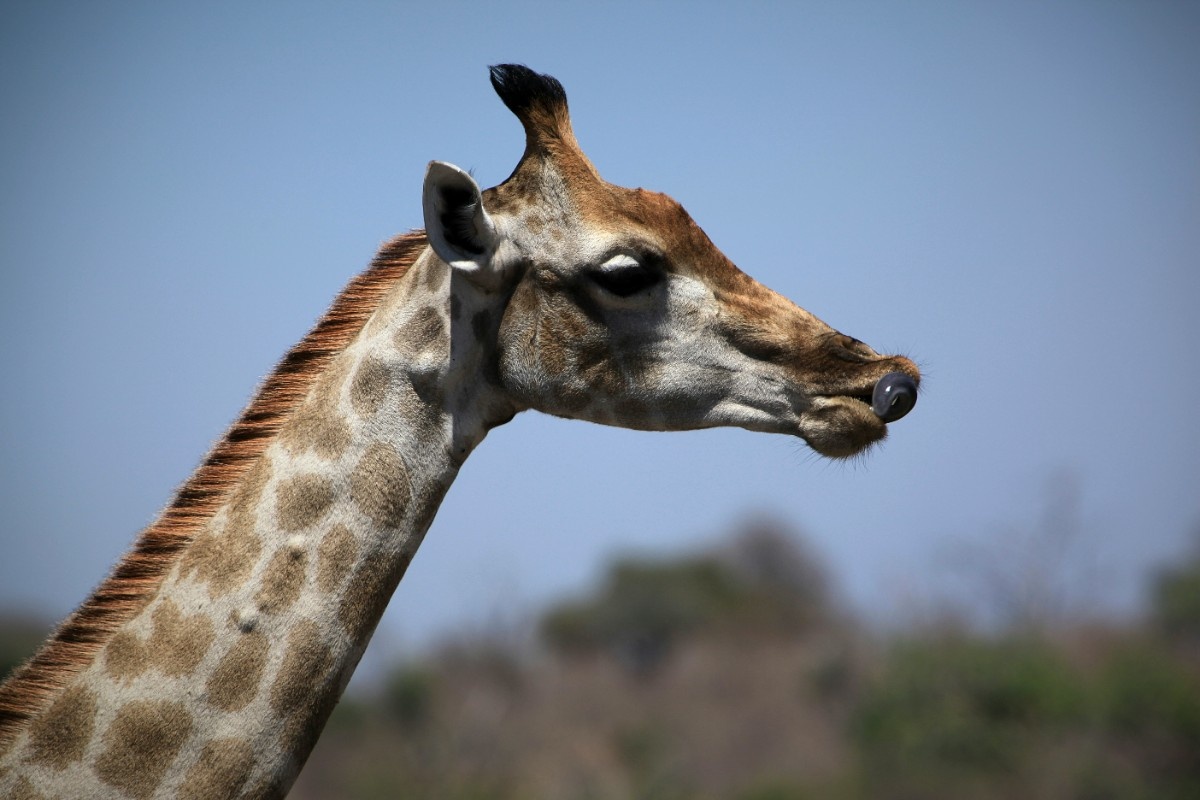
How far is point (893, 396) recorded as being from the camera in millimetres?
5234

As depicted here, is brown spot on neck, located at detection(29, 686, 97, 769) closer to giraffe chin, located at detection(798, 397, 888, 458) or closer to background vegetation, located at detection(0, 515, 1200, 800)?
giraffe chin, located at detection(798, 397, 888, 458)

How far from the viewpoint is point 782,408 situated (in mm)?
5449

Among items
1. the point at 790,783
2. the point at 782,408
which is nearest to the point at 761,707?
the point at 790,783

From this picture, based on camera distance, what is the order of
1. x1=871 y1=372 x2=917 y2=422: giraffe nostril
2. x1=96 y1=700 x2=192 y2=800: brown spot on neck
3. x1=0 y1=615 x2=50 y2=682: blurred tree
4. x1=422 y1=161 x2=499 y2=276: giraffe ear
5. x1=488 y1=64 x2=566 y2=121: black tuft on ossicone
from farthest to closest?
x1=0 y1=615 x2=50 y2=682: blurred tree, x1=488 y1=64 x2=566 y2=121: black tuft on ossicone, x1=871 y1=372 x2=917 y2=422: giraffe nostril, x1=422 y1=161 x2=499 y2=276: giraffe ear, x1=96 y1=700 x2=192 y2=800: brown spot on neck

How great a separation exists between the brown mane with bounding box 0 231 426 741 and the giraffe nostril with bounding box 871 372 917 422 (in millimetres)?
2255

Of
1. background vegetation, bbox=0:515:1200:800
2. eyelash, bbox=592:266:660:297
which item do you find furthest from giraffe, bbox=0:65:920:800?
background vegetation, bbox=0:515:1200:800

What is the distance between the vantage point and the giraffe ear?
5.07 meters

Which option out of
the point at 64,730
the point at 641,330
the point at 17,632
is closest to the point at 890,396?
the point at 641,330

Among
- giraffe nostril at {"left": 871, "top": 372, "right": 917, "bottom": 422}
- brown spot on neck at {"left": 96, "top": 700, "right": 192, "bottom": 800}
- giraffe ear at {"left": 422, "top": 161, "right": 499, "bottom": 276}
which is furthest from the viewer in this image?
giraffe nostril at {"left": 871, "top": 372, "right": 917, "bottom": 422}

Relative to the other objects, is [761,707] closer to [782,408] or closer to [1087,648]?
[1087,648]

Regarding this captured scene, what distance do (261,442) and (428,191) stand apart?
1.32 metres

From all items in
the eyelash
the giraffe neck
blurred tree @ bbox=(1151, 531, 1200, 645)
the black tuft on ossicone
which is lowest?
the giraffe neck

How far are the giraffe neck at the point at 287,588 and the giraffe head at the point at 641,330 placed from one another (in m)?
0.23

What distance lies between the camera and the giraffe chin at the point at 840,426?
532cm
